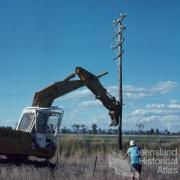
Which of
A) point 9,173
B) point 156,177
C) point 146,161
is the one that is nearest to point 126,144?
point 146,161

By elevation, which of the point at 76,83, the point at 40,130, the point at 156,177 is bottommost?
the point at 156,177

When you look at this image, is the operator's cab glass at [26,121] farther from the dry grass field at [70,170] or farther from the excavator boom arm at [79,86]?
the dry grass field at [70,170]

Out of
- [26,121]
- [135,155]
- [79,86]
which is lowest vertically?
[135,155]

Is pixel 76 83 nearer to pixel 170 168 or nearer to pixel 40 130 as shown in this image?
pixel 40 130

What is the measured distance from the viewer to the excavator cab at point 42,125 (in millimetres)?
23500

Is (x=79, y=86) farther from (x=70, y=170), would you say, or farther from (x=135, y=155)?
(x=135, y=155)

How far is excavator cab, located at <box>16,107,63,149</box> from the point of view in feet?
77.1

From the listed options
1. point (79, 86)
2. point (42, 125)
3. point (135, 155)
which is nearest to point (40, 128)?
point (42, 125)

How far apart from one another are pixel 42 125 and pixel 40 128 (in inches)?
7.4

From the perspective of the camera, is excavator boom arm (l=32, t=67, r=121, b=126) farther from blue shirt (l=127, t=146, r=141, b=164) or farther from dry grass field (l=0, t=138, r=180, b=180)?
blue shirt (l=127, t=146, r=141, b=164)

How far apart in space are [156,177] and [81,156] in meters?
11.6

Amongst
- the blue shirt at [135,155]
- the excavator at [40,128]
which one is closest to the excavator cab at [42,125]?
the excavator at [40,128]

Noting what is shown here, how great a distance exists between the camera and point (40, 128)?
928 inches

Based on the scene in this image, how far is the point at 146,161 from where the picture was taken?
27219 mm
